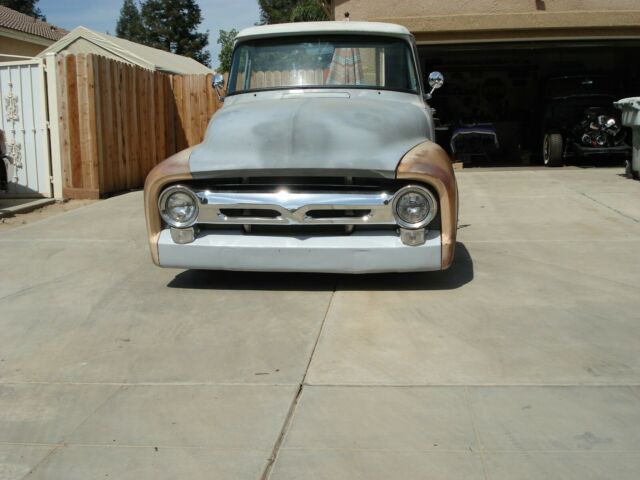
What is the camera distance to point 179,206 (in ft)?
19.3

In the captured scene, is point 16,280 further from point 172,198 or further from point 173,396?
point 173,396

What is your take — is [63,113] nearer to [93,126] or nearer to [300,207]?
[93,126]

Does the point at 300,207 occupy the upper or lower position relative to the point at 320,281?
upper

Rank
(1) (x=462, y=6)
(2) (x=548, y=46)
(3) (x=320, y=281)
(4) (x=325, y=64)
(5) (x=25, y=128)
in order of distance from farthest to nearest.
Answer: (2) (x=548, y=46), (1) (x=462, y=6), (5) (x=25, y=128), (4) (x=325, y=64), (3) (x=320, y=281)

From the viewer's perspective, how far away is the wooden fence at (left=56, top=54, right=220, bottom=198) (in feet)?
38.8

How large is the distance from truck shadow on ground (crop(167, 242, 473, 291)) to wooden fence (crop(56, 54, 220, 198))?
5.92 metres

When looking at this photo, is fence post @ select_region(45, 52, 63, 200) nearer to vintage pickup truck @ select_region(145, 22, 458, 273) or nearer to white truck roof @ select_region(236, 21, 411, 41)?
white truck roof @ select_region(236, 21, 411, 41)

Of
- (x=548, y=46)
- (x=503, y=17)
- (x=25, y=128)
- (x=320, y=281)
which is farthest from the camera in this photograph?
(x=548, y=46)

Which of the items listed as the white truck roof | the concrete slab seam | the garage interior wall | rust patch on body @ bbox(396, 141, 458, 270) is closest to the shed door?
the white truck roof

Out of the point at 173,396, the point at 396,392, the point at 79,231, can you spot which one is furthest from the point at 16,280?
the point at 396,392

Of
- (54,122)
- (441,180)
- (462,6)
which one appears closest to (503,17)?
(462,6)

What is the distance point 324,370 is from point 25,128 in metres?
9.11

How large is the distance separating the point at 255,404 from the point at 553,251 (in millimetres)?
4303

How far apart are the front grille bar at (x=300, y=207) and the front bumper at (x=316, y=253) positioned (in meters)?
0.12
